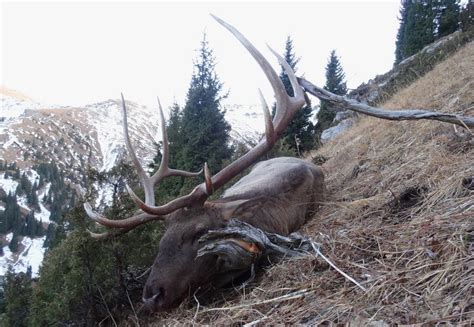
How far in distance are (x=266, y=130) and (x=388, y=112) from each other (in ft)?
3.75

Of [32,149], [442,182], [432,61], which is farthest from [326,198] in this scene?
[32,149]

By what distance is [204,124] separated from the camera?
1925 cm

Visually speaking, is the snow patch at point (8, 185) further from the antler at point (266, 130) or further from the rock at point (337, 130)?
the antler at point (266, 130)

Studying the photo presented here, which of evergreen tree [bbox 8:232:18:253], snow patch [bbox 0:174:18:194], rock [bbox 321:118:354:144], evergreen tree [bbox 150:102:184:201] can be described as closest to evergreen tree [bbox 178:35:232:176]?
evergreen tree [bbox 150:102:184:201]

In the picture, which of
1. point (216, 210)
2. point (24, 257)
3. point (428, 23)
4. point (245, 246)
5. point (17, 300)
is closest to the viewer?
point (245, 246)

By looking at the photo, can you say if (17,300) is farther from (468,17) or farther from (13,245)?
(13,245)

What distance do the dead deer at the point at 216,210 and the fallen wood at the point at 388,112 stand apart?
0.24 meters

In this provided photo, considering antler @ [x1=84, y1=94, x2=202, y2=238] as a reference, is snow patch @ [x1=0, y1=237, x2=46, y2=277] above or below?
below

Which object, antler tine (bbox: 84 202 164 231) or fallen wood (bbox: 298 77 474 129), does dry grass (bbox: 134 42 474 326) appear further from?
antler tine (bbox: 84 202 164 231)

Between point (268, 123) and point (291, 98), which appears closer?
point (268, 123)

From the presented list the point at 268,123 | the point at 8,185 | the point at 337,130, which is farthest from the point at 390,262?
the point at 8,185

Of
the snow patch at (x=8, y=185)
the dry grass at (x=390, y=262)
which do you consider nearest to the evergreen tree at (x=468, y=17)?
the dry grass at (x=390, y=262)

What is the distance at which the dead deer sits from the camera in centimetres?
319

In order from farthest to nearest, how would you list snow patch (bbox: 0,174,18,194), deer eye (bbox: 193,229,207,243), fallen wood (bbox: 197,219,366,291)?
snow patch (bbox: 0,174,18,194) < deer eye (bbox: 193,229,207,243) < fallen wood (bbox: 197,219,366,291)
